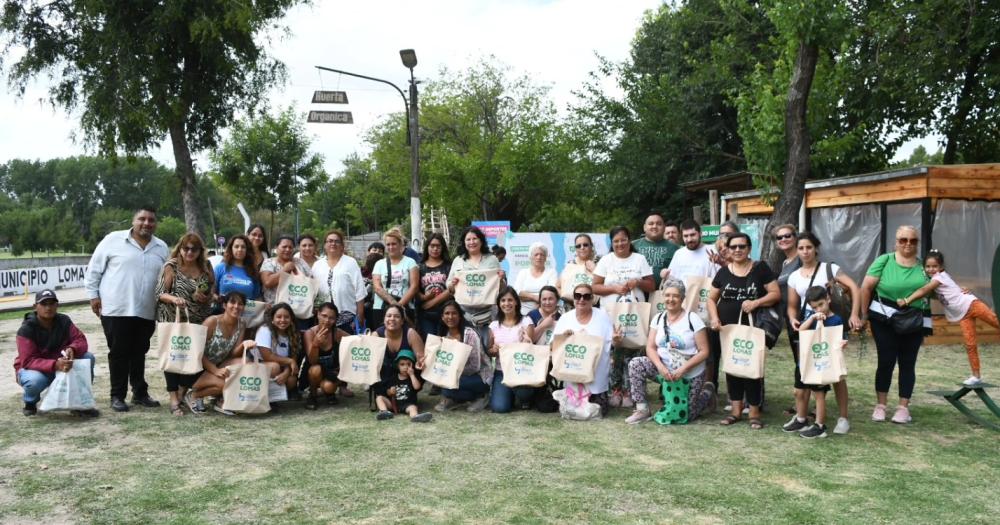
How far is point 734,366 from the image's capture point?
603 centimetres

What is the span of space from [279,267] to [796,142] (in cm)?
832

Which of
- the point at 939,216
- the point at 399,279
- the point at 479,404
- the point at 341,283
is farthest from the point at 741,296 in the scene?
the point at 939,216

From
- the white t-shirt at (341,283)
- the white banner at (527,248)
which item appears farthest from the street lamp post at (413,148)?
the white t-shirt at (341,283)

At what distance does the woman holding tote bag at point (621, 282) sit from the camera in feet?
22.7

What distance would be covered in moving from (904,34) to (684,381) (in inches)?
499

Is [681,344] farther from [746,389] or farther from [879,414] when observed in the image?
[879,414]

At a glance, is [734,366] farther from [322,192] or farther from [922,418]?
[322,192]

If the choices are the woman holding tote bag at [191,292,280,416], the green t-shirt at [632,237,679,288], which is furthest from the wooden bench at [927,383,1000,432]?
the woman holding tote bag at [191,292,280,416]

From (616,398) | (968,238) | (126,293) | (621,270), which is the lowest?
(616,398)

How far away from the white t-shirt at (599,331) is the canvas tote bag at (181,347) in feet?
10.4

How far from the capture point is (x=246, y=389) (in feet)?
21.5

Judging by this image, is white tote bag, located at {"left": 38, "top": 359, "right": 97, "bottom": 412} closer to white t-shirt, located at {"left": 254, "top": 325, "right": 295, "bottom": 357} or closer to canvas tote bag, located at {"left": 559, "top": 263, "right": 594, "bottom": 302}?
white t-shirt, located at {"left": 254, "top": 325, "right": 295, "bottom": 357}

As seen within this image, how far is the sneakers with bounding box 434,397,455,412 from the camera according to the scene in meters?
6.96

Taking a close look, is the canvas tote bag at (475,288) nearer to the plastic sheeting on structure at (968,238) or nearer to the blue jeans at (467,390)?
the blue jeans at (467,390)
